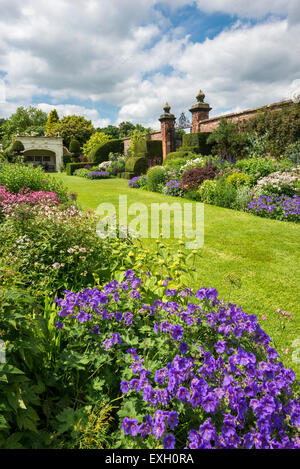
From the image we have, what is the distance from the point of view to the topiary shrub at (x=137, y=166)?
17.7 meters

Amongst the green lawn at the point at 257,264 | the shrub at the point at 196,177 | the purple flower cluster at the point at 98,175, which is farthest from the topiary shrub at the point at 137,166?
the green lawn at the point at 257,264

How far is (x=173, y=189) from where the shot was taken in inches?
436

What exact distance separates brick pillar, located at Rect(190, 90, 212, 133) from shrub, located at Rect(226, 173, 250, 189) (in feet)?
28.2

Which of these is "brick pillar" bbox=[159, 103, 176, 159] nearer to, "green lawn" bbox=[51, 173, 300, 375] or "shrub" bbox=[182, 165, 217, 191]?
"shrub" bbox=[182, 165, 217, 191]

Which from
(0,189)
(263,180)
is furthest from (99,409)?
(263,180)

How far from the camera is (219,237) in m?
5.84

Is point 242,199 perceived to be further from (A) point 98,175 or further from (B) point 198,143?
(A) point 98,175

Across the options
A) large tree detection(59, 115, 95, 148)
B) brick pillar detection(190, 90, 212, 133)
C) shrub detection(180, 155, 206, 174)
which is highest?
large tree detection(59, 115, 95, 148)

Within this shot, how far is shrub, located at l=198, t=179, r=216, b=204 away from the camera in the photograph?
30.4ft

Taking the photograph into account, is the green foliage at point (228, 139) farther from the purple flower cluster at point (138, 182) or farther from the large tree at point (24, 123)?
the large tree at point (24, 123)

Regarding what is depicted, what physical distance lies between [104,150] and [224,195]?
60.8ft

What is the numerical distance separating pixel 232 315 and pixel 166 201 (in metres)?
7.99

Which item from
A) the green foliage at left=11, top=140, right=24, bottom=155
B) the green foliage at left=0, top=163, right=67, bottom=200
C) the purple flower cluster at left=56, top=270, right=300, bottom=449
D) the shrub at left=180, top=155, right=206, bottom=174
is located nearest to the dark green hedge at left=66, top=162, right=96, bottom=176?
the green foliage at left=11, top=140, right=24, bottom=155

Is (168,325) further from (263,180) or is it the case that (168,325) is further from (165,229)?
(263,180)
